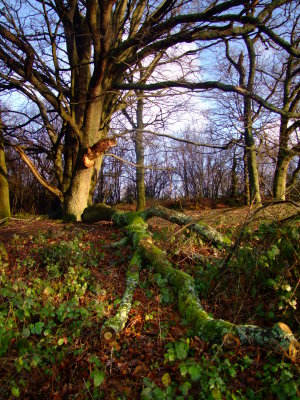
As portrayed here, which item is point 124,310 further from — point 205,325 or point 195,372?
point 195,372

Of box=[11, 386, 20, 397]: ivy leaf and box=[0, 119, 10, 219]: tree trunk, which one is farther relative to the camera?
box=[0, 119, 10, 219]: tree trunk

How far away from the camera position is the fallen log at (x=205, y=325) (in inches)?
92.4

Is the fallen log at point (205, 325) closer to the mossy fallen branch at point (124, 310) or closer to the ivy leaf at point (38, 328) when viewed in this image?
the mossy fallen branch at point (124, 310)

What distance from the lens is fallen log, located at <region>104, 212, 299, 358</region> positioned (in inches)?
92.4

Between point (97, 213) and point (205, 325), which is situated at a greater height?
point (97, 213)

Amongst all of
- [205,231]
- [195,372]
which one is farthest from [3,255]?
[195,372]

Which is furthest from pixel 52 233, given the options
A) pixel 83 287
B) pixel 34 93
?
pixel 34 93

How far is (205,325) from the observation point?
269cm

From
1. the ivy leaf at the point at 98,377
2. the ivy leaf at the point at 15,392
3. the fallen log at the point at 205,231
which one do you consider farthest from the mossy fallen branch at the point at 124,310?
the fallen log at the point at 205,231

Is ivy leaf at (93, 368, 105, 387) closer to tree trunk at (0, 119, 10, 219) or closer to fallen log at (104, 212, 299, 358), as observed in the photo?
fallen log at (104, 212, 299, 358)

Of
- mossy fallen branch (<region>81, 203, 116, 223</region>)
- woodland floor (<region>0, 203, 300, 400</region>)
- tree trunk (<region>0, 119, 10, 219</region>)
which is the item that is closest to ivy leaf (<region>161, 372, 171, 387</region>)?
woodland floor (<region>0, 203, 300, 400</region>)

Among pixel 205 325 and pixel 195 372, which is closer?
pixel 195 372

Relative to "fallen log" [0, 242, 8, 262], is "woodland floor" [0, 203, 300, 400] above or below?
below

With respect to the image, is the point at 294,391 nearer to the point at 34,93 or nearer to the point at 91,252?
the point at 91,252
